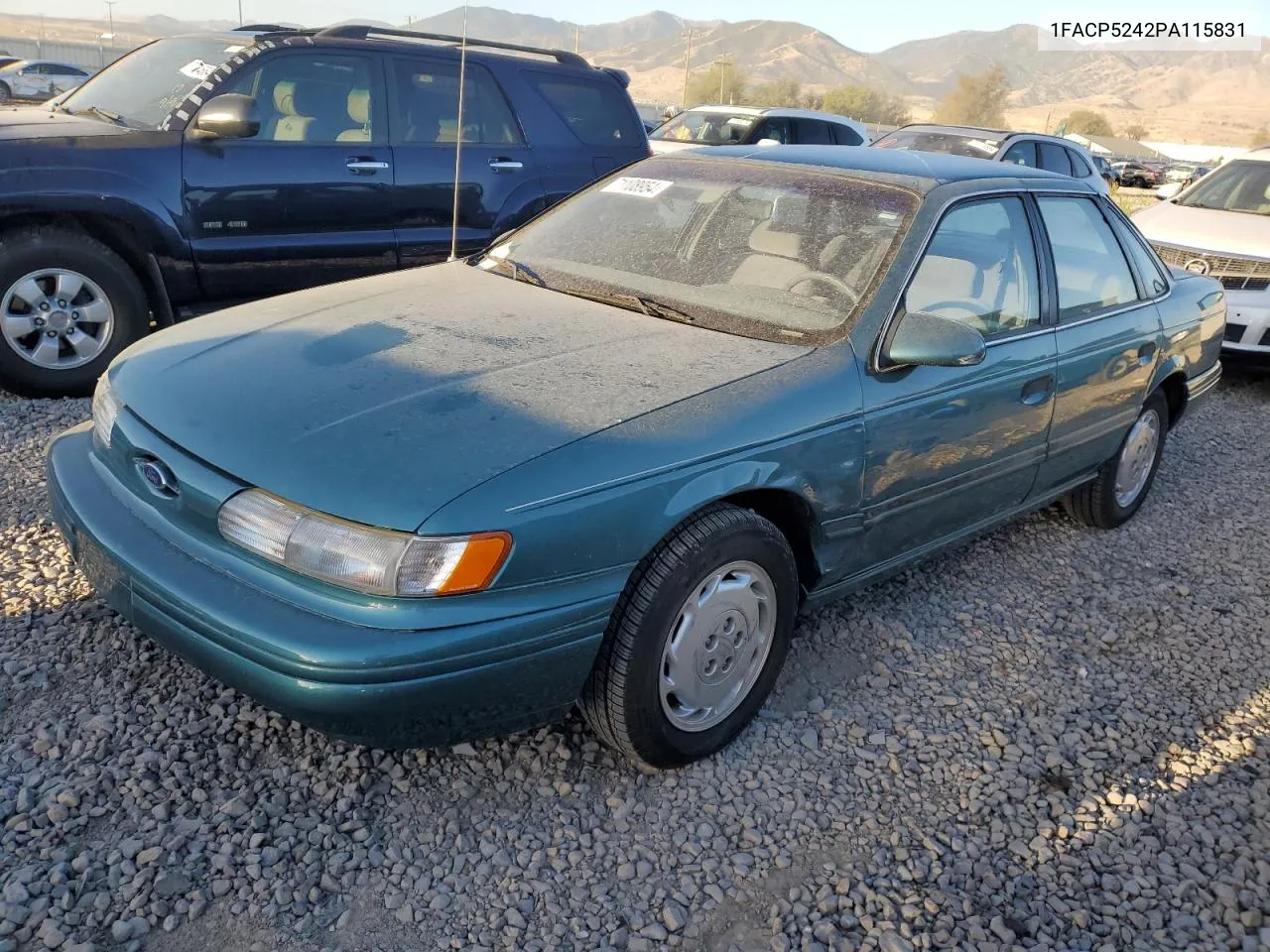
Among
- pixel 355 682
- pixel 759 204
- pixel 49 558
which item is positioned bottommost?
pixel 49 558

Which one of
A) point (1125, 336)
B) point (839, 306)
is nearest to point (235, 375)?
point (839, 306)

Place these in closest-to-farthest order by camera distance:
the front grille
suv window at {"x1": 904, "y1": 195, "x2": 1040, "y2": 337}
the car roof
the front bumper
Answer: the front bumper → suv window at {"x1": 904, "y1": 195, "x2": 1040, "y2": 337} → the car roof → the front grille

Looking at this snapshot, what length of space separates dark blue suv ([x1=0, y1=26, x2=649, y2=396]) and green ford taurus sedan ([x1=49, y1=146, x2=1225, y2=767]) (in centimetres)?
197

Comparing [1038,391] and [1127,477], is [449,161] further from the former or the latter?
[1127,477]

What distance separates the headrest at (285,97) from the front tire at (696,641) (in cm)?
397

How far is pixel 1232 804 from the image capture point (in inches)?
110

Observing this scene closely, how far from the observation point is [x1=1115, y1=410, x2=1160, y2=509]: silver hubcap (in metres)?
4.48

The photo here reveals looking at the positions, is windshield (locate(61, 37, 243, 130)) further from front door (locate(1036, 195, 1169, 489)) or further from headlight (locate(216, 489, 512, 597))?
front door (locate(1036, 195, 1169, 489))

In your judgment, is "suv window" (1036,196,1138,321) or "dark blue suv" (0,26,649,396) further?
"dark blue suv" (0,26,649,396)

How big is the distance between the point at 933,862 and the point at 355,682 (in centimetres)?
148

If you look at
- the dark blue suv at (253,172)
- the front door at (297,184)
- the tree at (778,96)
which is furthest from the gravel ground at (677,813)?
the tree at (778,96)

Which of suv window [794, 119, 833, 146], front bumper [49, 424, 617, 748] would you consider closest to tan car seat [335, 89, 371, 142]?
front bumper [49, 424, 617, 748]

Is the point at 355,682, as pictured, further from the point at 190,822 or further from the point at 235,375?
the point at 235,375

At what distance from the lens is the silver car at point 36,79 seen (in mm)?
25828
